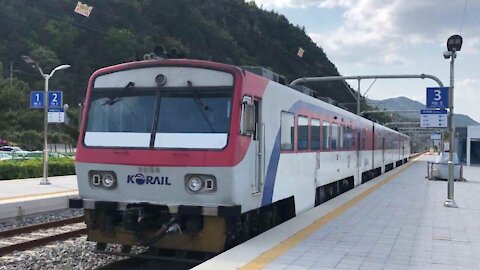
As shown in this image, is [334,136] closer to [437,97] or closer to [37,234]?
[437,97]

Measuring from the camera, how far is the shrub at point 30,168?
2289 cm

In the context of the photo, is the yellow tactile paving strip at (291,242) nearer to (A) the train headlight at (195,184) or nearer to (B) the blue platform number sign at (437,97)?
(A) the train headlight at (195,184)

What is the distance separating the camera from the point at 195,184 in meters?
7.80

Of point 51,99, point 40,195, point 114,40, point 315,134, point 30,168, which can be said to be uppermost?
point 114,40

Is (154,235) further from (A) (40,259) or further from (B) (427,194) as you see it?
(B) (427,194)

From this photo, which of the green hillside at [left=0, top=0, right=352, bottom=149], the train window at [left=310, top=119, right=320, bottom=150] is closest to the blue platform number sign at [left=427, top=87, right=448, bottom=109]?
the train window at [left=310, top=119, right=320, bottom=150]

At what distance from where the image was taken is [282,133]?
9.85m

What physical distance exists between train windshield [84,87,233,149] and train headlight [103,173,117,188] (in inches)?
18.0

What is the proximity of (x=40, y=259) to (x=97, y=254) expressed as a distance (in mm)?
888

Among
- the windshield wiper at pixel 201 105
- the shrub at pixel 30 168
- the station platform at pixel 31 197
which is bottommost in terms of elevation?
the station platform at pixel 31 197

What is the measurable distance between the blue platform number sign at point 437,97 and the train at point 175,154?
8.09 metres

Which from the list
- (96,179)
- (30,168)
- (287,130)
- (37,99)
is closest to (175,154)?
(96,179)

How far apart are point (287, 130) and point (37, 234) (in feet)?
18.7

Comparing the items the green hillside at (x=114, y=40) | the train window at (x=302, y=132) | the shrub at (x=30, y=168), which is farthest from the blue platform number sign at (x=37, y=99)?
the green hillside at (x=114, y=40)
